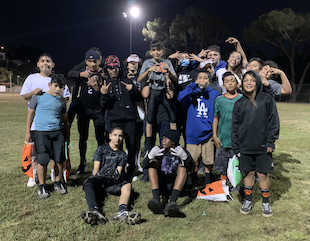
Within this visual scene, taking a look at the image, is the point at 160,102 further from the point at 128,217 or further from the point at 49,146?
the point at 128,217

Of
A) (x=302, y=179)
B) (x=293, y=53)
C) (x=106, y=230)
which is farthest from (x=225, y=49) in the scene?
(x=106, y=230)

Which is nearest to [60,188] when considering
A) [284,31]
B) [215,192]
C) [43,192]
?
[43,192]

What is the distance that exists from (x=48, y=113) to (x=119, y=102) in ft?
3.86

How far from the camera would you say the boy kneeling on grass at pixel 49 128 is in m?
3.88

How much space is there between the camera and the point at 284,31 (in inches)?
1150

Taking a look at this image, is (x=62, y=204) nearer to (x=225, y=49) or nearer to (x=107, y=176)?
(x=107, y=176)

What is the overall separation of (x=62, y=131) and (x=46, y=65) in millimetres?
1099

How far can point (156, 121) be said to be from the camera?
4.69m

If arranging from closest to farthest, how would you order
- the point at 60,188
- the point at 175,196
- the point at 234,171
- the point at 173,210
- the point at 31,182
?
the point at 173,210
the point at 175,196
the point at 234,171
the point at 60,188
the point at 31,182

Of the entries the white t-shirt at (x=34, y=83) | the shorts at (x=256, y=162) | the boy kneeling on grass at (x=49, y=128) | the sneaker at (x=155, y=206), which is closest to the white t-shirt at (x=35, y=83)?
the white t-shirt at (x=34, y=83)

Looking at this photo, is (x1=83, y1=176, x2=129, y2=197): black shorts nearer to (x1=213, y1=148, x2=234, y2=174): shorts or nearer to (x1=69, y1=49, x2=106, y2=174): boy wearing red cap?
(x1=69, y1=49, x2=106, y2=174): boy wearing red cap

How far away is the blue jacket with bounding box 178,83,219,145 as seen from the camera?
165 inches

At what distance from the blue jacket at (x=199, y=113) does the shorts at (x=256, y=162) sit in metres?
0.83

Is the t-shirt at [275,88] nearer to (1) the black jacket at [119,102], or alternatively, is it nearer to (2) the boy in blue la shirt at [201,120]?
(2) the boy in blue la shirt at [201,120]
